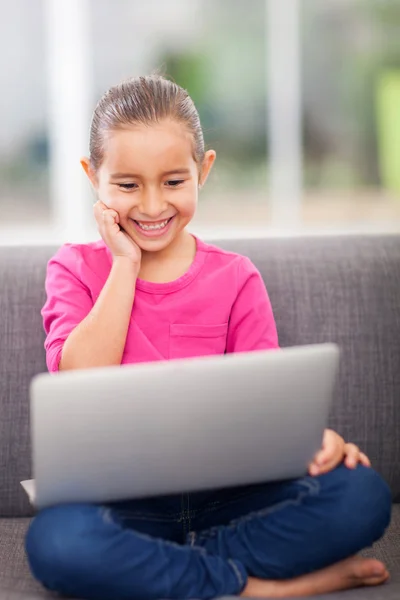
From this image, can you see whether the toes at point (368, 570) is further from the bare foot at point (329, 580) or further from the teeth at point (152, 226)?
the teeth at point (152, 226)

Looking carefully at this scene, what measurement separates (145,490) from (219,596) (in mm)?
210

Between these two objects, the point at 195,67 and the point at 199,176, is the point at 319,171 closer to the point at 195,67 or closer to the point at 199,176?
the point at 195,67

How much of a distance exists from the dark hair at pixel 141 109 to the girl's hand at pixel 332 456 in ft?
1.79

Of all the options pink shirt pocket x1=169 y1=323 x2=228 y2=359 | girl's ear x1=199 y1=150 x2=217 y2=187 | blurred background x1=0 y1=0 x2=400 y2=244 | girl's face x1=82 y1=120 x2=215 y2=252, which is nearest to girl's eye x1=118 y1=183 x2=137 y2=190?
girl's face x1=82 y1=120 x2=215 y2=252

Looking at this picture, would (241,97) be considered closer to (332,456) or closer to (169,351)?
(169,351)

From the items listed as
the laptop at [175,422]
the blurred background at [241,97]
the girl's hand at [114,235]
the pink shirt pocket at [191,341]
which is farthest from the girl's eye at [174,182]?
the blurred background at [241,97]

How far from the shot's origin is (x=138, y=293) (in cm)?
149

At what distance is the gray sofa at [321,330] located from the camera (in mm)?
1523

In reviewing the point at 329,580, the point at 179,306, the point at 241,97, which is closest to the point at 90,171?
the point at 179,306

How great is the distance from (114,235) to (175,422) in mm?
493

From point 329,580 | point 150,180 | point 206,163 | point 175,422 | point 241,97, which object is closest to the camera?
point 175,422

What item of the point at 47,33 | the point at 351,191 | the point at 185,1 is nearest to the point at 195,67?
the point at 185,1

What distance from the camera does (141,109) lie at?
1.42m

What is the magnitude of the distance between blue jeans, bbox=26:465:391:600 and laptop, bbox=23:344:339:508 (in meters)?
0.06
